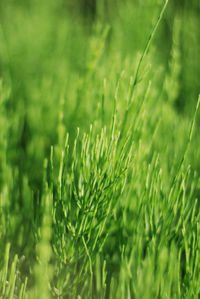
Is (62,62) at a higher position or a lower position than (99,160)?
higher

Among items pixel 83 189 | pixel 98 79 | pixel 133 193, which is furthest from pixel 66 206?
pixel 98 79

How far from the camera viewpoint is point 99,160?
0.59m

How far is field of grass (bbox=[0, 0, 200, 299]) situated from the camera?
0.58 meters

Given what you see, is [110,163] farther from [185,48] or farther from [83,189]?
[185,48]

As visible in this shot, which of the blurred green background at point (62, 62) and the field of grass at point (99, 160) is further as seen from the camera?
the blurred green background at point (62, 62)

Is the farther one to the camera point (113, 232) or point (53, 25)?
point (53, 25)

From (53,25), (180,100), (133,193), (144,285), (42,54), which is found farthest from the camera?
(53,25)

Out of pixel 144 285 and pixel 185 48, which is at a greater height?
pixel 185 48

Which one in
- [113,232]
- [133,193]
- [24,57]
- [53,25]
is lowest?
[113,232]

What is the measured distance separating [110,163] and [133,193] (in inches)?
7.1

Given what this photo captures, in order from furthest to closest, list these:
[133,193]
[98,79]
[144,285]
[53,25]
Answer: [53,25] < [98,79] < [133,193] < [144,285]

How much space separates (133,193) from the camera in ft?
2.39

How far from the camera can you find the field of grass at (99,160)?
0.58 metres

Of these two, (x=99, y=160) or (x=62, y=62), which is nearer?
(x=99, y=160)
